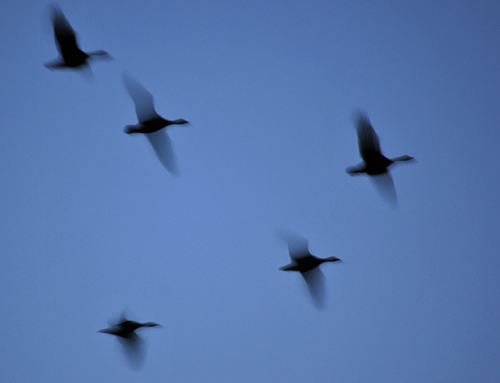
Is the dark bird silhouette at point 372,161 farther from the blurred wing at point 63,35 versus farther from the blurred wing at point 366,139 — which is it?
the blurred wing at point 63,35

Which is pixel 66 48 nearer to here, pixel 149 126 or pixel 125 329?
pixel 149 126

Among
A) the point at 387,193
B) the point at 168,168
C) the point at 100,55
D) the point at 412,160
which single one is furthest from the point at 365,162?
the point at 100,55

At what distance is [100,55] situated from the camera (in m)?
8.90

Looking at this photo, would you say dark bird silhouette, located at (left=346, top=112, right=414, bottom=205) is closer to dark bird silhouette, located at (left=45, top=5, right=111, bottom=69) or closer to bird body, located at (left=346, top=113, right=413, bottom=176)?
bird body, located at (left=346, top=113, right=413, bottom=176)

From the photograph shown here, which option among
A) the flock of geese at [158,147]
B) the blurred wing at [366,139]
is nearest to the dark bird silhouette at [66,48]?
the flock of geese at [158,147]

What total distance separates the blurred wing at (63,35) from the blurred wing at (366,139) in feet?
12.6

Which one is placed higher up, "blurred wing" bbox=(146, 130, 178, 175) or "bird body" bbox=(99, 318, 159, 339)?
"blurred wing" bbox=(146, 130, 178, 175)

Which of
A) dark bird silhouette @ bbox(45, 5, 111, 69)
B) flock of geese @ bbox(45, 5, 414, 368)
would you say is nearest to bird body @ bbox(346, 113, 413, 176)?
flock of geese @ bbox(45, 5, 414, 368)

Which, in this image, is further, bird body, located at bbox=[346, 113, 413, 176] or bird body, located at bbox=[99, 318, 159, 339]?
bird body, located at bbox=[99, 318, 159, 339]

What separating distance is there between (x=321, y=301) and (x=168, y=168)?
286cm

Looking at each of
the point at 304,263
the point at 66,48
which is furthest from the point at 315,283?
the point at 66,48

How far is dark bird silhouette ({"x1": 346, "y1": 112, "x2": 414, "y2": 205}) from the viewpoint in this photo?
829cm

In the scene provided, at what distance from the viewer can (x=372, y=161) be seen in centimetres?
881

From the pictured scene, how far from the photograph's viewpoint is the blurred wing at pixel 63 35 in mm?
8273
